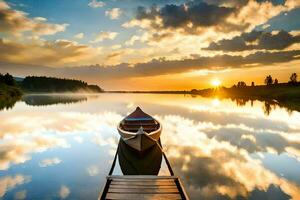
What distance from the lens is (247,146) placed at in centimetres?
2464

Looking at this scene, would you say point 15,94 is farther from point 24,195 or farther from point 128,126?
point 24,195

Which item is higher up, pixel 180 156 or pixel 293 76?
pixel 293 76

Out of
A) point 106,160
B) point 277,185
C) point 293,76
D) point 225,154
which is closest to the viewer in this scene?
point 277,185

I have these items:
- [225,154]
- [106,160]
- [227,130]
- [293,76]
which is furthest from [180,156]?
[293,76]

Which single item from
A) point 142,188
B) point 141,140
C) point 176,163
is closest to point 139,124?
point 176,163

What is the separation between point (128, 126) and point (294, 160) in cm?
1489

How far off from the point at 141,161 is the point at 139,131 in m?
2.16

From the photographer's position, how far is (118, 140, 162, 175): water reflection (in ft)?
54.2

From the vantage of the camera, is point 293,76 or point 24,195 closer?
point 24,195

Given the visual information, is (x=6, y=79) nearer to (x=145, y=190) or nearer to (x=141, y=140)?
(x=141, y=140)

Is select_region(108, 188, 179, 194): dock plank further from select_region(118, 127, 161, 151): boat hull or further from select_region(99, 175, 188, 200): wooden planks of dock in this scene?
select_region(118, 127, 161, 151): boat hull

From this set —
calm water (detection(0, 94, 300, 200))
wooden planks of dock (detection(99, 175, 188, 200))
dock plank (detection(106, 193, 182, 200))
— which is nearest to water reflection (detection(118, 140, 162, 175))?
calm water (detection(0, 94, 300, 200))

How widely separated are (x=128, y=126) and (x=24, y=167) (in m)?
10.8

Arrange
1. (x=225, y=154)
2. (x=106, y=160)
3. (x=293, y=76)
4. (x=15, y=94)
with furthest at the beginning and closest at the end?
(x=293, y=76) < (x=15, y=94) < (x=225, y=154) < (x=106, y=160)
